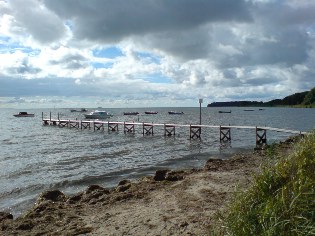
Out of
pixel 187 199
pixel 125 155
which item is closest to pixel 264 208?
pixel 187 199

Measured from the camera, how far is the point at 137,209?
979cm

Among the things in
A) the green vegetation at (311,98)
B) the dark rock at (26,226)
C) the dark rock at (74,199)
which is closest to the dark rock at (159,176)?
the dark rock at (74,199)

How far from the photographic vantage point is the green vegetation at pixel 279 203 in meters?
4.72

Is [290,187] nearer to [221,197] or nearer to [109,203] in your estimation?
[221,197]

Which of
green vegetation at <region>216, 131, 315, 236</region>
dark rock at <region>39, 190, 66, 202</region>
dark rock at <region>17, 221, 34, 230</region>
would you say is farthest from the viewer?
dark rock at <region>39, 190, 66, 202</region>

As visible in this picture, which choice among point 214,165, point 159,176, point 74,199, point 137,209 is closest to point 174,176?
point 159,176

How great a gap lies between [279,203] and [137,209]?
5.40 metres

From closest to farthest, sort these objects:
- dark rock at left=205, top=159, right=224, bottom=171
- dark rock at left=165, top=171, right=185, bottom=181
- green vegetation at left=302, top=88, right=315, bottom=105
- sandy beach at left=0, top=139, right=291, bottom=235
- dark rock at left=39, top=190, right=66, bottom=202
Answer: sandy beach at left=0, top=139, right=291, bottom=235
dark rock at left=39, top=190, right=66, bottom=202
dark rock at left=165, top=171, right=185, bottom=181
dark rock at left=205, top=159, right=224, bottom=171
green vegetation at left=302, top=88, right=315, bottom=105

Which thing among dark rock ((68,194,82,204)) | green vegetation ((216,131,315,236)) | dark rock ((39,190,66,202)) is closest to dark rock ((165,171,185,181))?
dark rock ((68,194,82,204))

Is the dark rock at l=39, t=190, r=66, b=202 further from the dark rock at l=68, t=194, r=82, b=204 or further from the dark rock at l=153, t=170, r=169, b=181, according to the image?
the dark rock at l=153, t=170, r=169, b=181

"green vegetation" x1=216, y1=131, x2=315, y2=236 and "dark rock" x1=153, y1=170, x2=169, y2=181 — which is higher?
"green vegetation" x1=216, y1=131, x2=315, y2=236

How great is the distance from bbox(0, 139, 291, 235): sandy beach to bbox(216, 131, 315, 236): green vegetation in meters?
0.77

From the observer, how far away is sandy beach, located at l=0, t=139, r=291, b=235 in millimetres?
8156

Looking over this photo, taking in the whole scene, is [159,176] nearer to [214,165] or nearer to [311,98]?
[214,165]
